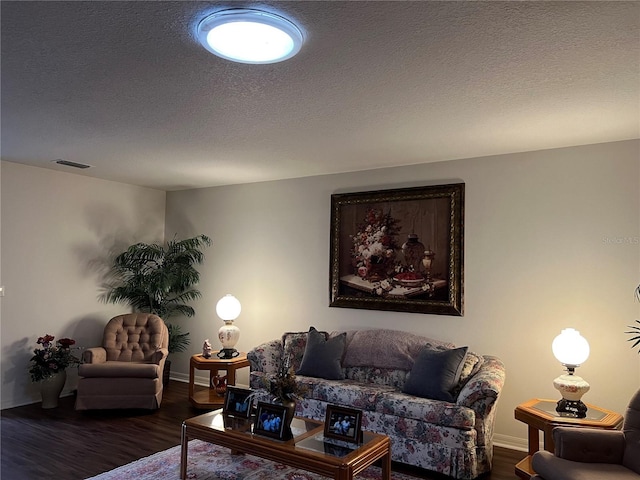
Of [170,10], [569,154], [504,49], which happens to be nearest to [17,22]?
[170,10]

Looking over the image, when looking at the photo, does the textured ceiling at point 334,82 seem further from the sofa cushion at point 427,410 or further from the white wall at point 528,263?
the sofa cushion at point 427,410

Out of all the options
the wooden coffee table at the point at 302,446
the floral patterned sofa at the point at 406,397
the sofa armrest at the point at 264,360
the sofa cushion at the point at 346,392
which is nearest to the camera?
the wooden coffee table at the point at 302,446

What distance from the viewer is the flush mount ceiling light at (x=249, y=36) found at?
198 cm

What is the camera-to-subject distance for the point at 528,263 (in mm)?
4086

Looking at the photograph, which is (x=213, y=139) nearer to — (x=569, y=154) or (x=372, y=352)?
(x=372, y=352)

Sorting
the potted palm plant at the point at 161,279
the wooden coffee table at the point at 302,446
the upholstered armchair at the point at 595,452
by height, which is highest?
the potted palm plant at the point at 161,279

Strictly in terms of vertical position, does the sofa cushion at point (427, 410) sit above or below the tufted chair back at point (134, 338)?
below

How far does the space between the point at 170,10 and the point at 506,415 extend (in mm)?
3929

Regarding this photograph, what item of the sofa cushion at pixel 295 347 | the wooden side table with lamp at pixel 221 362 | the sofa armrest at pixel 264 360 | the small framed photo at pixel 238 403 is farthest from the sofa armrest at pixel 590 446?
the wooden side table with lamp at pixel 221 362

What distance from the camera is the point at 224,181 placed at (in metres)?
5.84

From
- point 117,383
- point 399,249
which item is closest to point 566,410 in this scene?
point 399,249

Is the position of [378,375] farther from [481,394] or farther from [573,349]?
[573,349]

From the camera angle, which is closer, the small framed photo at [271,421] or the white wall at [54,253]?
the small framed photo at [271,421]

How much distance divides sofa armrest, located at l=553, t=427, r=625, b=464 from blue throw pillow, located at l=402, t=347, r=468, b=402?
1069 millimetres
